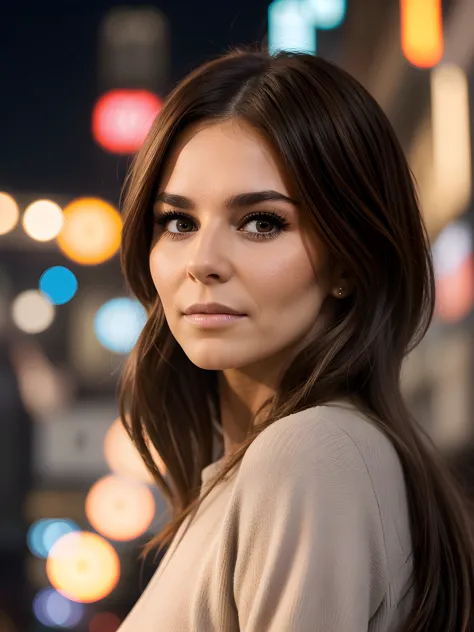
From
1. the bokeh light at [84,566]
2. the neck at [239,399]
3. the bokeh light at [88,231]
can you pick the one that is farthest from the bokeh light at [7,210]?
the neck at [239,399]

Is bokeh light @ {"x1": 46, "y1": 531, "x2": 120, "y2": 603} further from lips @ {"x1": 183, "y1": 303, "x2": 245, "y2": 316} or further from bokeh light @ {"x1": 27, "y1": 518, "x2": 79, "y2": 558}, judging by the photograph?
lips @ {"x1": 183, "y1": 303, "x2": 245, "y2": 316}

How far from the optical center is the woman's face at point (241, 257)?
3.07 ft

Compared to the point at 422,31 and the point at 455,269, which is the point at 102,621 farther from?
the point at 422,31

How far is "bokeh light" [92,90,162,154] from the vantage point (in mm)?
2203

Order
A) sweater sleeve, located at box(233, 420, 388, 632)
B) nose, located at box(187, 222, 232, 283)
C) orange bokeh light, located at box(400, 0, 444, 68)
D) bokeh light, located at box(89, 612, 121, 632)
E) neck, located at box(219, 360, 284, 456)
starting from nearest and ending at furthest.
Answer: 1. sweater sleeve, located at box(233, 420, 388, 632)
2. nose, located at box(187, 222, 232, 283)
3. neck, located at box(219, 360, 284, 456)
4. bokeh light, located at box(89, 612, 121, 632)
5. orange bokeh light, located at box(400, 0, 444, 68)

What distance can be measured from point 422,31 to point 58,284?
114 centimetres

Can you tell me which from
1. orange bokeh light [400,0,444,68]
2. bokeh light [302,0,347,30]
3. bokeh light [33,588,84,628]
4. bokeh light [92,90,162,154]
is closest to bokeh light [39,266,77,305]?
bokeh light [92,90,162,154]

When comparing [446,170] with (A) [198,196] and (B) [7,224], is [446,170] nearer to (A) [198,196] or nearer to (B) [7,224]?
(B) [7,224]

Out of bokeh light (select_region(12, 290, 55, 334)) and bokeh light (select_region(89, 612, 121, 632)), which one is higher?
bokeh light (select_region(12, 290, 55, 334))

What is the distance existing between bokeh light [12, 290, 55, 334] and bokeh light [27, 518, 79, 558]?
0.47 m

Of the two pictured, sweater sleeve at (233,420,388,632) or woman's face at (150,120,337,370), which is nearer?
sweater sleeve at (233,420,388,632)

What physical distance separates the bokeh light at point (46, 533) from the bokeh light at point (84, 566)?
0.5 inches

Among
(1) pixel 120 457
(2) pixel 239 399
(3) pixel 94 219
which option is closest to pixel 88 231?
(3) pixel 94 219

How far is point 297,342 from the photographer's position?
3.30 ft
